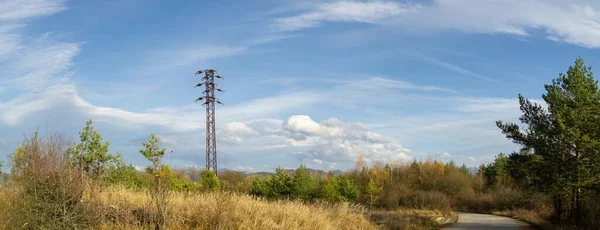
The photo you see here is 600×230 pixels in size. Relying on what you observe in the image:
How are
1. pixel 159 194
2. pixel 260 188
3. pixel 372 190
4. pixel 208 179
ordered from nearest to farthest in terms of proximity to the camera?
pixel 159 194 < pixel 208 179 < pixel 260 188 < pixel 372 190

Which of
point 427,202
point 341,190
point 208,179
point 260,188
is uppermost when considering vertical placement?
Result: point 208,179

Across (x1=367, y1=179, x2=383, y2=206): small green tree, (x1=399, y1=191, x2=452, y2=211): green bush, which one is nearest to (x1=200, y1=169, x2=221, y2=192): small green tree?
(x1=367, y1=179, x2=383, y2=206): small green tree

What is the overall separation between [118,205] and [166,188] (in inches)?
103

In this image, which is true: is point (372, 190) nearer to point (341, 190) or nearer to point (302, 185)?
point (341, 190)

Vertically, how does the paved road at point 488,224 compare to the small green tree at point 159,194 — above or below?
below

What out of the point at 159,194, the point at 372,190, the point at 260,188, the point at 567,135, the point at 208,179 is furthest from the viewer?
the point at 372,190

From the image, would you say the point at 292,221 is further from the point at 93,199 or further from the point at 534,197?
the point at 534,197

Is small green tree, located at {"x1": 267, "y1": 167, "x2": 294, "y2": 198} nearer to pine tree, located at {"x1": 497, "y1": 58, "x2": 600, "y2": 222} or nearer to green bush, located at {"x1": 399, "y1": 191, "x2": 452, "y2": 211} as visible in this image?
green bush, located at {"x1": 399, "y1": 191, "x2": 452, "y2": 211}

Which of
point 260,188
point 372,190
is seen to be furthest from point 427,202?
point 260,188

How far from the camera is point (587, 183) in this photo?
92.8 feet

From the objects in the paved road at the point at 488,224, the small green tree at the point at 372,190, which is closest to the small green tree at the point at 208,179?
the paved road at the point at 488,224

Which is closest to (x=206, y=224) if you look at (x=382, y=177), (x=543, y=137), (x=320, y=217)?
(x=320, y=217)

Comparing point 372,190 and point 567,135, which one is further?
point 372,190

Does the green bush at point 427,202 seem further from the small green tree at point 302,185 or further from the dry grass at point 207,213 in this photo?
the dry grass at point 207,213
